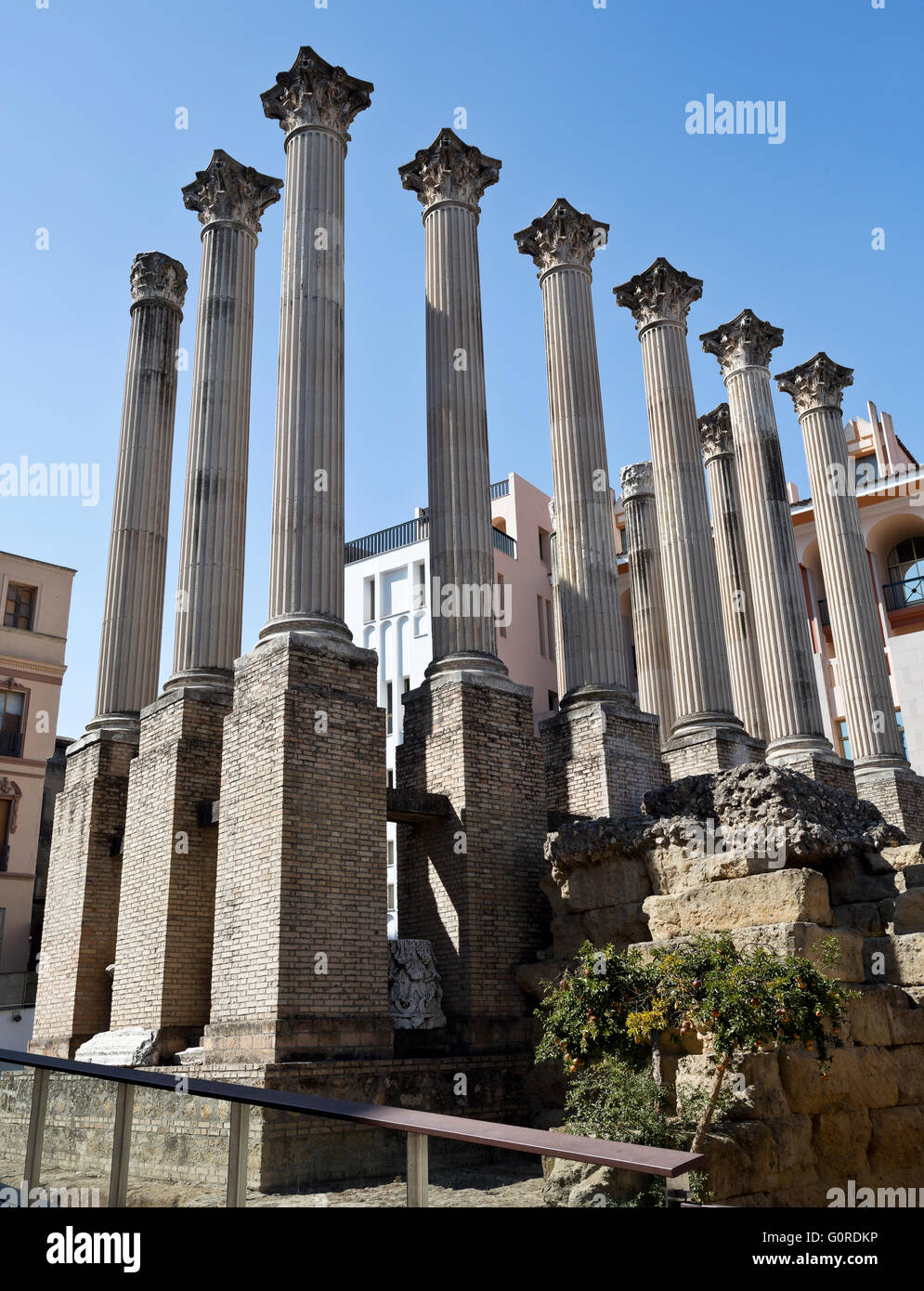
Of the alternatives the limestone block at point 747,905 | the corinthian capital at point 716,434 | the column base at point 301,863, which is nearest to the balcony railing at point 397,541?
the corinthian capital at point 716,434

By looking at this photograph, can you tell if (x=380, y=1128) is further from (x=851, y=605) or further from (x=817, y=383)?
(x=817, y=383)

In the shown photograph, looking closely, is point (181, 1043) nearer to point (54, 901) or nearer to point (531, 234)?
point (54, 901)

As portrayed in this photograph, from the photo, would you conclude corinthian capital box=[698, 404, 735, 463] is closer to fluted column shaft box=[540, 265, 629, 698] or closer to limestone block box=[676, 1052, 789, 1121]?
fluted column shaft box=[540, 265, 629, 698]

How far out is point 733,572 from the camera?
27000 millimetres

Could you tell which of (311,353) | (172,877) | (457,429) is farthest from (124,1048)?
(457,429)

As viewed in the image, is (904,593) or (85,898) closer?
(85,898)

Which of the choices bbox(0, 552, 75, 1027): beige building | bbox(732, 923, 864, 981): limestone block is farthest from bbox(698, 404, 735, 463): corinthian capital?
bbox(0, 552, 75, 1027): beige building

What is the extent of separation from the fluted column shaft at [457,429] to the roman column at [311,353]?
234 centimetres

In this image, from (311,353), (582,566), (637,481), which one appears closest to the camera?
(311,353)

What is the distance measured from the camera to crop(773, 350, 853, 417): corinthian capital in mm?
27328

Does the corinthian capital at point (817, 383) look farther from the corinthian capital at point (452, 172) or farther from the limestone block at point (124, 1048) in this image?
the limestone block at point (124, 1048)

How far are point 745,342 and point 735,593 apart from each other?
590 centimetres
